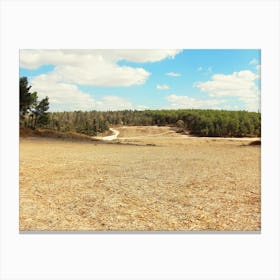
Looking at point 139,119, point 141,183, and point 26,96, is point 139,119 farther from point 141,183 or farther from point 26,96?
point 26,96

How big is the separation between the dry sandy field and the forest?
0.11 m

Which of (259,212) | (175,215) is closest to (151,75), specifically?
(175,215)

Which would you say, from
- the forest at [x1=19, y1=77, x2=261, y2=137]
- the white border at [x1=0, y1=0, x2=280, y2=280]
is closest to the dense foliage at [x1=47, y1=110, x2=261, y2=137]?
the forest at [x1=19, y1=77, x2=261, y2=137]

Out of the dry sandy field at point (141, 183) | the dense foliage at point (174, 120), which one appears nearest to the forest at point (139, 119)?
the dense foliage at point (174, 120)

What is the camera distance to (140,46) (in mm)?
3982

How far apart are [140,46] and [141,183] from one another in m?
1.50

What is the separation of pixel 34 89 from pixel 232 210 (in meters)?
2.49

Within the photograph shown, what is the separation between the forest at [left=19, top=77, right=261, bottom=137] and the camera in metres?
4.07

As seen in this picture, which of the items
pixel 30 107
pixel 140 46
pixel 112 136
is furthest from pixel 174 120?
pixel 30 107

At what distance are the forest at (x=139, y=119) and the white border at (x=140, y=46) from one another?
0.14 m

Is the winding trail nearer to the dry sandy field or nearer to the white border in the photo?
the dry sandy field
